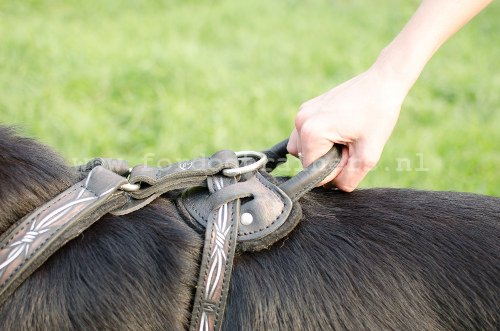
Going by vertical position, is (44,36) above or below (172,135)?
above

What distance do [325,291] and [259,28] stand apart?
6015mm

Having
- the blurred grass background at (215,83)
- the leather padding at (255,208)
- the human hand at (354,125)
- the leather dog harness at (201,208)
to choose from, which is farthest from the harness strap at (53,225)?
the blurred grass background at (215,83)

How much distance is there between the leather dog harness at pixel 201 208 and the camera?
4.33 ft

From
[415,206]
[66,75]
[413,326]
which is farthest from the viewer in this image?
[66,75]

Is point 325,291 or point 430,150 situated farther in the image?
point 430,150

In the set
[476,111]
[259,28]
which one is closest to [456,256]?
[476,111]

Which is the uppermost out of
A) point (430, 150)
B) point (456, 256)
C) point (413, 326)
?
point (456, 256)

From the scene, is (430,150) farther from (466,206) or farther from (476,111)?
(466,206)

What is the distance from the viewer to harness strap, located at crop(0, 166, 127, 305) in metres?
1.29

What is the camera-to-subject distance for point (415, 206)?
162 centimetres

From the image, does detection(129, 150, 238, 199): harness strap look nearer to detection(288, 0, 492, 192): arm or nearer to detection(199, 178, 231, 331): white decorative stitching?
detection(199, 178, 231, 331): white decorative stitching

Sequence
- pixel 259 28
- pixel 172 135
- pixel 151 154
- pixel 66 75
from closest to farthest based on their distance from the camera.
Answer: pixel 151 154
pixel 172 135
pixel 66 75
pixel 259 28

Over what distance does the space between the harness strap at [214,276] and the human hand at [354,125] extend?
0.39m

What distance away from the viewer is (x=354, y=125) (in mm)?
1695
